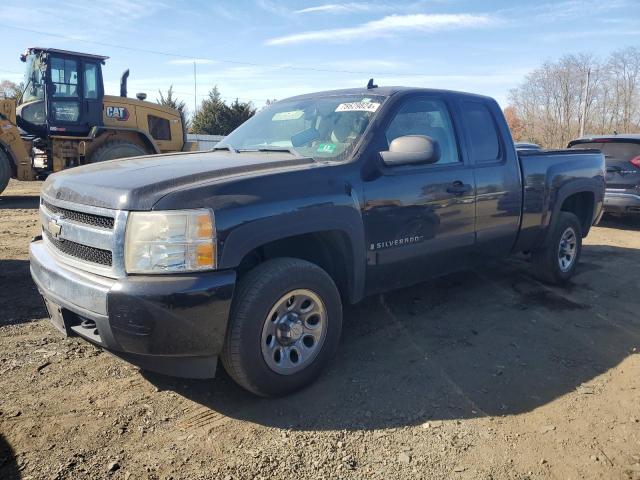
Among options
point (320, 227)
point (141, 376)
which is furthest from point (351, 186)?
point (141, 376)

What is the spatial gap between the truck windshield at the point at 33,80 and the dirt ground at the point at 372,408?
9.54 m

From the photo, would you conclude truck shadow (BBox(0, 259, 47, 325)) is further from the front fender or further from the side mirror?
the side mirror

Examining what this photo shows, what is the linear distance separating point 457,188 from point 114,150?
10755 millimetres

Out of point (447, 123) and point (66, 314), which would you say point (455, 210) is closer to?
point (447, 123)

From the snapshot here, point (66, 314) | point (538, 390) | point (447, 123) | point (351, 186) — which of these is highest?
point (447, 123)

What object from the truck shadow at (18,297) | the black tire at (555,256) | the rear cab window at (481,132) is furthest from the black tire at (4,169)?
the black tire at (555,256)

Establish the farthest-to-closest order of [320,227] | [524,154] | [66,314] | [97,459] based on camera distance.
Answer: [524,154]
[320,227]
[66,314]
[97,459]

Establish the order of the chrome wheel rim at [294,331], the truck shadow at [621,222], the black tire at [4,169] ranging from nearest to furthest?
1. the chrome wheel rim at [294,331]
2. the truck shadow at [621,222]
3. the black tire at [4,169]

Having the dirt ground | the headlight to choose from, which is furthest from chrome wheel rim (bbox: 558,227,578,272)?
the headlight

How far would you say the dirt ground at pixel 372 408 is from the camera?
8.87 ft

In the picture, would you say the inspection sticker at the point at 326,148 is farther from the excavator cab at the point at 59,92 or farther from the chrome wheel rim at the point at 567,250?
the excavator cab at the point at 59,92

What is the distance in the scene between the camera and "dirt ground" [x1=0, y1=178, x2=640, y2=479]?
106 inches

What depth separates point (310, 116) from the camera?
4309 mm

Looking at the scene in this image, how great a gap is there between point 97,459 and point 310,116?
2.85 m
